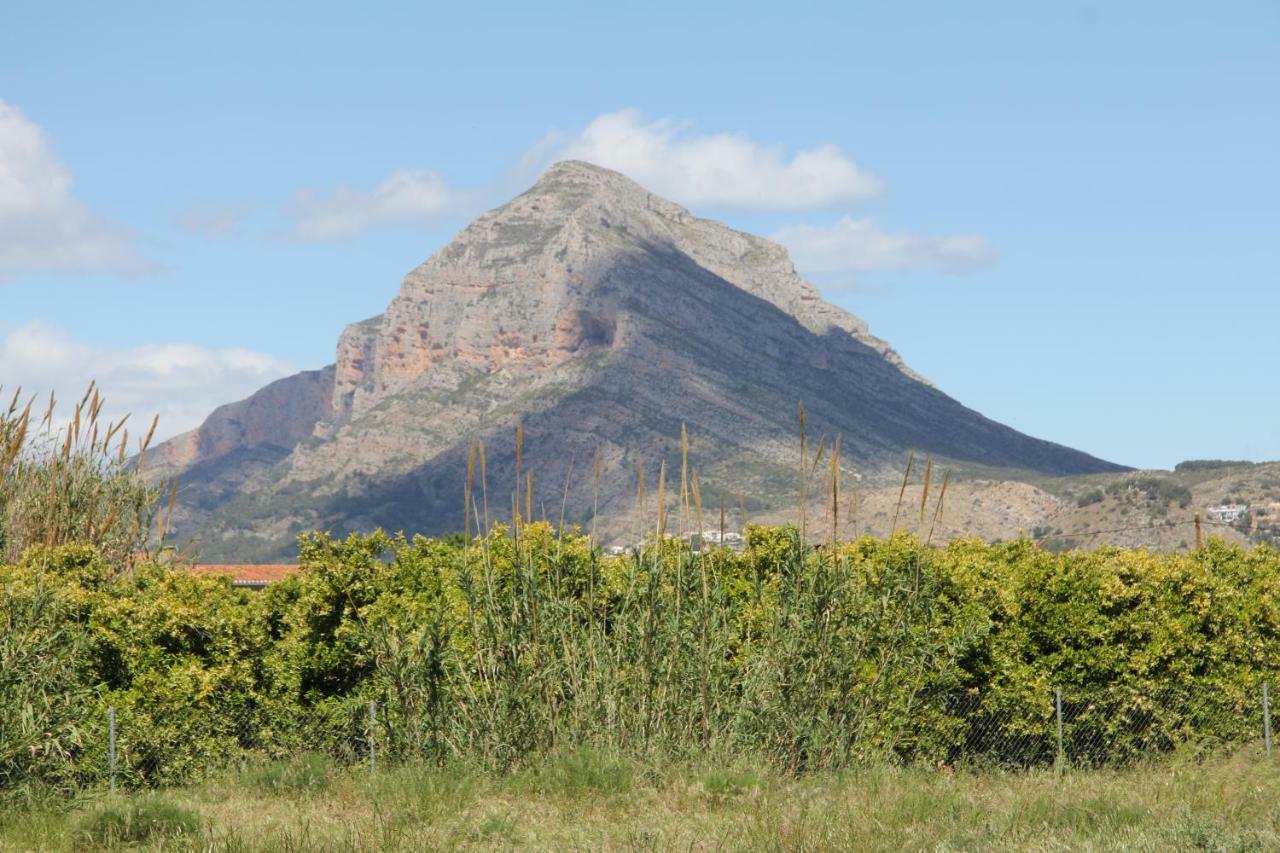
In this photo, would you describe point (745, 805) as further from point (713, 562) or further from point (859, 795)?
point (713, 562)

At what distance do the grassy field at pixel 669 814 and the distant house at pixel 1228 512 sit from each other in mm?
74399

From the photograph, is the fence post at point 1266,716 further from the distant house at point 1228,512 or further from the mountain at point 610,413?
the mountain at point 610,413

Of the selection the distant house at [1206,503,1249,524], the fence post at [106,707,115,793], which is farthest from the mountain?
the fence post at [106,707,115,793]

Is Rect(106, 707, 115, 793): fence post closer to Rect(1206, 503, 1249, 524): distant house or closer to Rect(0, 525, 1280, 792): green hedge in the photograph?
Rect(0, 525, 1280, 792): green hedge

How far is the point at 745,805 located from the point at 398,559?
8.81 m

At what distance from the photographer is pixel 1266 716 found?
55.1 feet

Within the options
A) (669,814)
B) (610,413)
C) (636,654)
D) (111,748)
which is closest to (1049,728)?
(636,654)

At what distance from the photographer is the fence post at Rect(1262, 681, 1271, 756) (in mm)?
16656

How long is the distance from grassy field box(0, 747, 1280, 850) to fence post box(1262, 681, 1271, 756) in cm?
554

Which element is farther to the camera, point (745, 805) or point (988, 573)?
point (988, 573)

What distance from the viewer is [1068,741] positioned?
1672 centimetres

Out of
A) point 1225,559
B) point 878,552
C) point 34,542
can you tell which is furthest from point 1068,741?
point 34,542

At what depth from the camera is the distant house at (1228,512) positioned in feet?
267

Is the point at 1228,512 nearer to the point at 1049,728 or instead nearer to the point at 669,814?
the point at 1049,728
